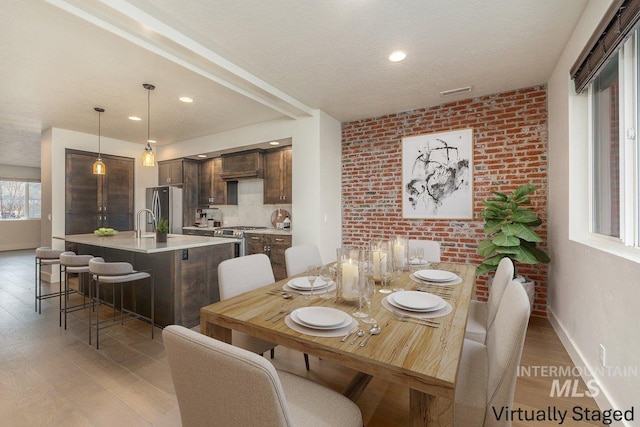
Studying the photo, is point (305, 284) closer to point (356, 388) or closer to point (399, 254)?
point (356, 388)

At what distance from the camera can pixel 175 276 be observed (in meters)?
2.85

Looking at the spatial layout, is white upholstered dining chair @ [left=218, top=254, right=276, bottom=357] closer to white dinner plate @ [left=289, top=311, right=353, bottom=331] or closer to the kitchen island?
white dinner plate @ [left=289, top=311, right=353, bottom=331]

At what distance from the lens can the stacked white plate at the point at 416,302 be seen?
1312mm

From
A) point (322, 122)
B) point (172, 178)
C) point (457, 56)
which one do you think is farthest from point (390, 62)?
point (172, 178)

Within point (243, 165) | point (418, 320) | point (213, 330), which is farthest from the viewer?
point (243, 165)

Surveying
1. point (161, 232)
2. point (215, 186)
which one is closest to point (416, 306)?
point (161, 232)

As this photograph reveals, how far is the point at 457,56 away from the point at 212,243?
3080 mm

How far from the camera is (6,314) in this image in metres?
3.30

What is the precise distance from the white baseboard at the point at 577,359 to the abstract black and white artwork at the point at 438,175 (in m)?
1.37

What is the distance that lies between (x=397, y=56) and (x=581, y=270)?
2.30 metres

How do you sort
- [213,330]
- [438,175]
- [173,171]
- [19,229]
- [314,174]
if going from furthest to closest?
[19,229] → [173,171] → [314,174] → [438,175] → [213,330]

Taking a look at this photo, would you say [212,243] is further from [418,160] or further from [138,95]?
[418,160]

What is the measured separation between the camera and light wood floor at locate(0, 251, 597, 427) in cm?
171

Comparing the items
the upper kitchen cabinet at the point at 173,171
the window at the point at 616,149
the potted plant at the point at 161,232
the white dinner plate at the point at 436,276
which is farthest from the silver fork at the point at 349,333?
the upper kitchen cabinet at the point at 173,171
